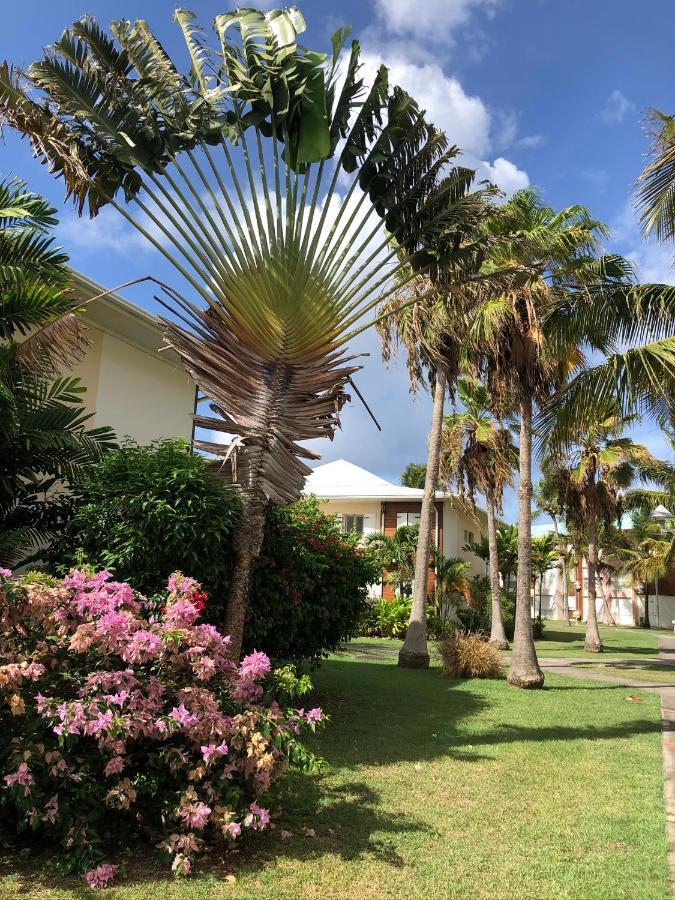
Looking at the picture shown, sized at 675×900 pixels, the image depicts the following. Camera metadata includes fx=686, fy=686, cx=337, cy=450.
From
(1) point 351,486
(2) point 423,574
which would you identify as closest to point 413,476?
(1) point 351,486

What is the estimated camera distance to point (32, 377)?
770 centimetres

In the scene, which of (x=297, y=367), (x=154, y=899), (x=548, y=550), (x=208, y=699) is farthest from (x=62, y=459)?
(x=548, y=550)

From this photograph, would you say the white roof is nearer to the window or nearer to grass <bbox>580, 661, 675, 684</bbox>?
the window

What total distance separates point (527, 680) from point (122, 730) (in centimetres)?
1189

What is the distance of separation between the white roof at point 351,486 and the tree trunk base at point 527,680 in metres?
13.6

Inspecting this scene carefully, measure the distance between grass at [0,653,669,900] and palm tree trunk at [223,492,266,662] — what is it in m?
1.62

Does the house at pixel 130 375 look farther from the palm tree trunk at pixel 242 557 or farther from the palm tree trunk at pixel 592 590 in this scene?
the palm tree trunk at pixel 592 590

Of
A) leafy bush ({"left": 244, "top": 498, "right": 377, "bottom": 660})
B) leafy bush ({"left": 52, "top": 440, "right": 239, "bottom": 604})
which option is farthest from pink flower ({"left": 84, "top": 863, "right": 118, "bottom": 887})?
leafy bush ({"left": 244, "top": 498, "right": 377, "bottom": 660})

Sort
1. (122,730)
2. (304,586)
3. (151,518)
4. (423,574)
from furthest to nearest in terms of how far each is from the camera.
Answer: (423,574) < (304,586) < (151,518) < (122,730)

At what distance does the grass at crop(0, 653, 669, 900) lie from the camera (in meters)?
4.35

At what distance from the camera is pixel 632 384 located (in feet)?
35.7

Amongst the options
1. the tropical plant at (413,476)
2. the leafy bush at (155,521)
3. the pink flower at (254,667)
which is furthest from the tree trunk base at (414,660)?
the tropical plant at (413,476)

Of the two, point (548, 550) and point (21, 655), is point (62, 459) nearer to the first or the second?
point (21, 655)

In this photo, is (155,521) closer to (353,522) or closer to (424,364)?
(424,364)
